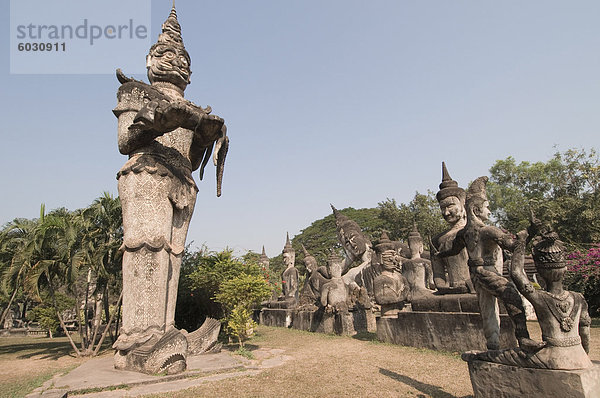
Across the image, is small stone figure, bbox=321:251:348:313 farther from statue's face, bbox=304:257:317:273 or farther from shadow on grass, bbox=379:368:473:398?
shadow on grass, bbox=379:368:473:398

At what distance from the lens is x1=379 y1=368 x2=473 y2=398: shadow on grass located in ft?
13.1

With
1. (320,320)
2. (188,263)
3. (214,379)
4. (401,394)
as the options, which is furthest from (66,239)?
(401,394)

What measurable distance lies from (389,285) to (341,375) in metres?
4.13

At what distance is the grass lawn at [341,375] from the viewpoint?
166 inches

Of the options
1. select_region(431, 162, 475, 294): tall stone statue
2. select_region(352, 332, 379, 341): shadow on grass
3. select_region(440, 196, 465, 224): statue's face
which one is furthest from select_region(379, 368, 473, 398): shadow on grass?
select_region(352, 332, 379, 341): shadow on grass

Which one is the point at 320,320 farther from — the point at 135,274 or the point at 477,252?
the point at 477,252

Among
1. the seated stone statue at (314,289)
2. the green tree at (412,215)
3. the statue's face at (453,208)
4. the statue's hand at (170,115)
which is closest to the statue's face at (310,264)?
the seated stone statue at (314,289)

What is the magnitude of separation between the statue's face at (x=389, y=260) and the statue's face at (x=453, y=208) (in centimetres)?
303

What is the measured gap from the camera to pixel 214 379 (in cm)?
471

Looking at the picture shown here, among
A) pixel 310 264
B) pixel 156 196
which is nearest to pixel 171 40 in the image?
pixel 156 196

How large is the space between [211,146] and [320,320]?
21.1 feet

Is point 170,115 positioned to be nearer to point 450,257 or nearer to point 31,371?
point 31,371

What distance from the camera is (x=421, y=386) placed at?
4348 mm

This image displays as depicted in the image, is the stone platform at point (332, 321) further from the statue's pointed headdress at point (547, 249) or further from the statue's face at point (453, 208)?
the statue's pointed headdress at point (547, 249)
